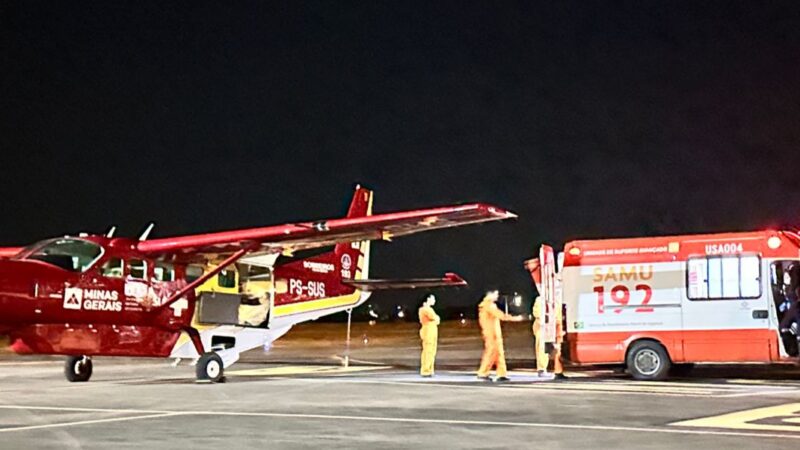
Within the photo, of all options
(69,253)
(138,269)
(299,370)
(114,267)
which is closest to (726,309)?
(299,370)

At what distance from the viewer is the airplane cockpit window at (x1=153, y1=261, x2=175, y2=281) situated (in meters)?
18.2

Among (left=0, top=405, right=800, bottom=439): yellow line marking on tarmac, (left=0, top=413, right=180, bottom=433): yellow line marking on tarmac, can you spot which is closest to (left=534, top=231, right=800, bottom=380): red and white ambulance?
(left=0, top=405, right=800, bottom=439): yellow line marking on tarmac

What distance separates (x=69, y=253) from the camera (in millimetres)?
16891

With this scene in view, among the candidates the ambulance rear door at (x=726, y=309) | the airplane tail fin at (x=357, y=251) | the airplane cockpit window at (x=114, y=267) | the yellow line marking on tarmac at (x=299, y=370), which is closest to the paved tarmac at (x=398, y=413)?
the ambulance rear door at (x=726, y=309)

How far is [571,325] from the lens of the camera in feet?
58.9

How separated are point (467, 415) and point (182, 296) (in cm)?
828

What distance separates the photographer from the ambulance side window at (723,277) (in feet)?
54.2

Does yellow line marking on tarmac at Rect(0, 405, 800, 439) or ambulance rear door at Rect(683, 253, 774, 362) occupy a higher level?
ambulance rear door at Rect(683, 253, 774, 362)

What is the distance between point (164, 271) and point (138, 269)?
2.07 feet

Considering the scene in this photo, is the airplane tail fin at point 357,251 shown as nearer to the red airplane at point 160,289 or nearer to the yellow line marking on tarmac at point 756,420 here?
the red airplane at point 160,289

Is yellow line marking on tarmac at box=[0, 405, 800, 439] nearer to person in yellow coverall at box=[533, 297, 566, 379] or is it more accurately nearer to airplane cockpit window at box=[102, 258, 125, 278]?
airplane cockpit window at box=[102, 258, 125, 278]

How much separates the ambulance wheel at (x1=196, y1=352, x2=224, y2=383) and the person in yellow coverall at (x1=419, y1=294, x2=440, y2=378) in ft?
12.6

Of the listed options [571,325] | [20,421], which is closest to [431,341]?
[571,325]

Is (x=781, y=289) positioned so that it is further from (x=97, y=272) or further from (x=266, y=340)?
(x=97, y=272)
